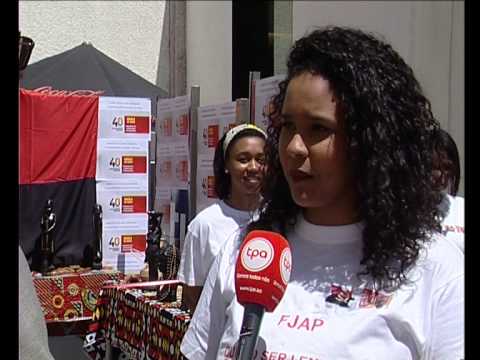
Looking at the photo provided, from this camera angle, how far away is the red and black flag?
6758mm

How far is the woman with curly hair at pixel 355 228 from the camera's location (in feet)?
4.42

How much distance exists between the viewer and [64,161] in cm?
689

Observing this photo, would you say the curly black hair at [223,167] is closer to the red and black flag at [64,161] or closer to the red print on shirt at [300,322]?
the red print on shirt at [300,322]

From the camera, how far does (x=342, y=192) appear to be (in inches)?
58.7

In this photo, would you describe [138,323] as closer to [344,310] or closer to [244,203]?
[244,203]

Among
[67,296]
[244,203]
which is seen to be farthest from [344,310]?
[67,296]

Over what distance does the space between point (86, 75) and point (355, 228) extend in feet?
26.5

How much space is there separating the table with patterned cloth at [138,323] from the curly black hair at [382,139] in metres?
1.94

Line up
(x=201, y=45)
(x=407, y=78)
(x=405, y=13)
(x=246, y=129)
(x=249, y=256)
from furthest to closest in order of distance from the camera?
(x=201, y=45) < (x=246, y=129) < (x=405, y=13) < (x=407, y=78) < (x=249, y=256)

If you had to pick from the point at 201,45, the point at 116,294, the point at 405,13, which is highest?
the point at 201,45

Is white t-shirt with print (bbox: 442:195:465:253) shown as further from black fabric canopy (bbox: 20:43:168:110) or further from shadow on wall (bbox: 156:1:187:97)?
shadow on wall (bbox: 156:1:187:97)

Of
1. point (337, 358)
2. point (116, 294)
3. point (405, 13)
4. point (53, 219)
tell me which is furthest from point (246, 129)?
point (53, 219)

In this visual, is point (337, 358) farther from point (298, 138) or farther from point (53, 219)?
point (53, 219)

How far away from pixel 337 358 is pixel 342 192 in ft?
1.12
